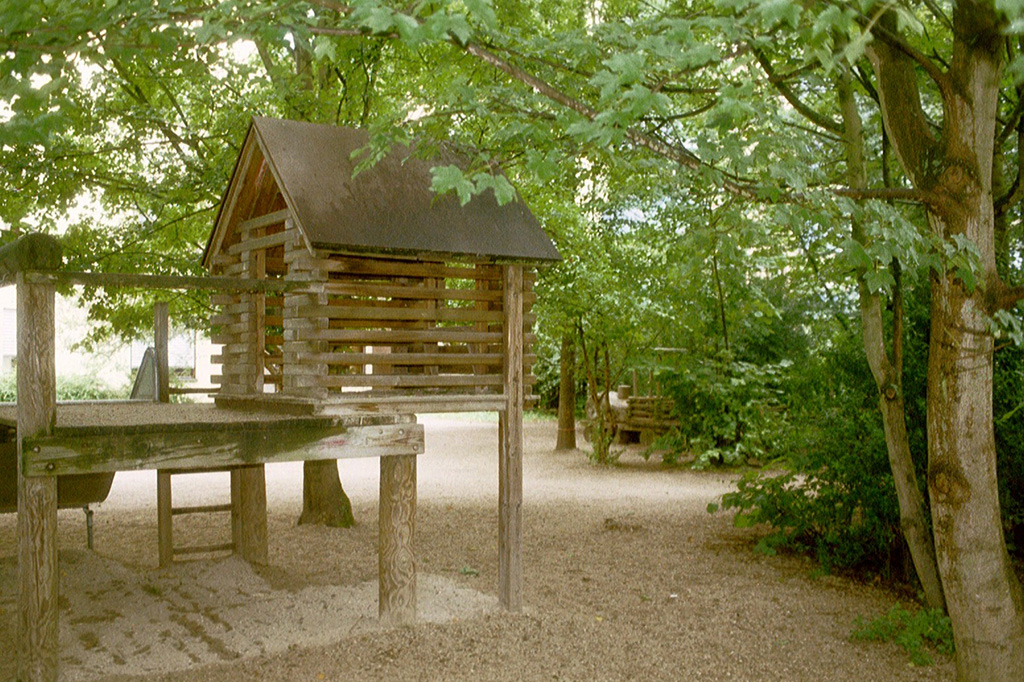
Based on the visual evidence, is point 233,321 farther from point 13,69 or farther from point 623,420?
point 623,420

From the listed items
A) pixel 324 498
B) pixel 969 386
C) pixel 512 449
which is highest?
pixel 969 386

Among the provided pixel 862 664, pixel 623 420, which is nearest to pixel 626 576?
pixel 862 664

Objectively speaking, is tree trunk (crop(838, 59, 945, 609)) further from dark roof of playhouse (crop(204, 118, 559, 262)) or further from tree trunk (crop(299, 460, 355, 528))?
tree trunk (crop(299, 460, 355, 528))

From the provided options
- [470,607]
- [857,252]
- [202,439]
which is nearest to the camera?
[857,252]

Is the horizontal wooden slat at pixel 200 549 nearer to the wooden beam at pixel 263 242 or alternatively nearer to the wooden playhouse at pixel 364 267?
the wooden playhouse at pixel 364 267

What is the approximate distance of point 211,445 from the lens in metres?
6.99

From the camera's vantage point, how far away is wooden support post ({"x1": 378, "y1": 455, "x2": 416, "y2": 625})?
799 cm

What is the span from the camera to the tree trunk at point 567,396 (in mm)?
20953

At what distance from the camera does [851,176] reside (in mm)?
9219

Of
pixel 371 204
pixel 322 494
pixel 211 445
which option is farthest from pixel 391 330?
pixel 322 494

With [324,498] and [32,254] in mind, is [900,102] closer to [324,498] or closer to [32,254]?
[32,254]

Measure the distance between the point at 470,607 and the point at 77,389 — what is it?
26353 millimetres

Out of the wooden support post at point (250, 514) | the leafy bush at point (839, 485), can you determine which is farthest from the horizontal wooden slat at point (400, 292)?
the leafy bush at point (839, 485)

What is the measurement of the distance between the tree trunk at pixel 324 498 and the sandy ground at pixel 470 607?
0.25m
